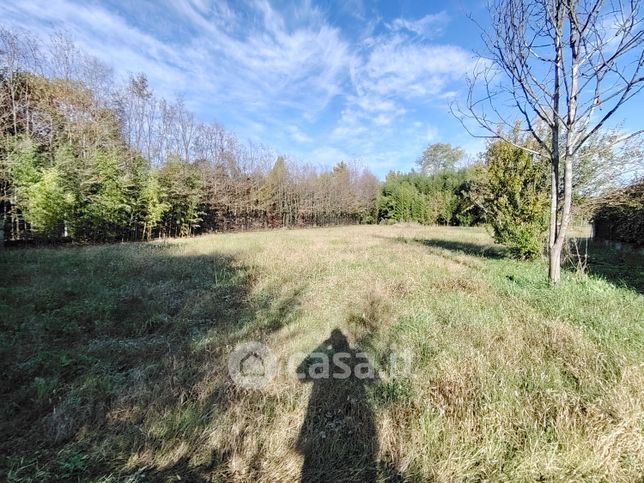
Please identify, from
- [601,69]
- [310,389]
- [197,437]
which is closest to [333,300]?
[310,389]

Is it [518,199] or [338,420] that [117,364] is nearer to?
[338,420]

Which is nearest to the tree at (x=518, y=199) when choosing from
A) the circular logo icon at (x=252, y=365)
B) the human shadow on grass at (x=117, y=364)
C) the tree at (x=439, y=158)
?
the human shadow on grass at (x=117, y=364)

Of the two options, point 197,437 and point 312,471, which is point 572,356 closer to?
point 312,471

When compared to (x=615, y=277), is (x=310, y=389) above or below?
below

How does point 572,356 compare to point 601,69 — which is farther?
point 601,69

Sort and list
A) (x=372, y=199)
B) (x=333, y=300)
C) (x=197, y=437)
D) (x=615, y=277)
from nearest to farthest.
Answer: (x=197, y=437)
(x=333, y=300)
(x=615, y=277)
(x=372, y=199)

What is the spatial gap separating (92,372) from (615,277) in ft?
29.2

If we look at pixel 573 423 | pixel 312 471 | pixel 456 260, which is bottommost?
pixel 312 471

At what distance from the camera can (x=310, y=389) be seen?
271cm

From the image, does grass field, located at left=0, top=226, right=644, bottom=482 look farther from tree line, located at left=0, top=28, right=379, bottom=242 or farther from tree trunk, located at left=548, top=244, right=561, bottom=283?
tree line, located at left=0, top=28, right=379, bottom=242

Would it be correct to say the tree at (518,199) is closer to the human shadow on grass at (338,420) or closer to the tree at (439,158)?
the human shadow on grass at (338,420)

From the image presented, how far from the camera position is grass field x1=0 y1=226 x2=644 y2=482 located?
1.92 meters

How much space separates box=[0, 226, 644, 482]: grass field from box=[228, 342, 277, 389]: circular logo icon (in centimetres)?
11

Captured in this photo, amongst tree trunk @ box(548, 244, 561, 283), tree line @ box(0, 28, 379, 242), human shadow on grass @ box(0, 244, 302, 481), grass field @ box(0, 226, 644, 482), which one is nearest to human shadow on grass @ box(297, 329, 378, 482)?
grass field @ box(0, 226, 644, 482)
